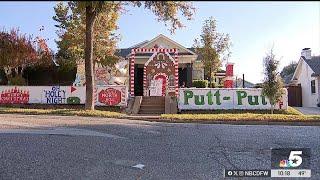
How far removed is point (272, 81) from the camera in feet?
82.8

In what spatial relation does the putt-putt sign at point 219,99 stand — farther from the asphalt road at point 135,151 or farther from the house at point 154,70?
the asphalt road at point 135,151

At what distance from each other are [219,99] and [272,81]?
11.9ft

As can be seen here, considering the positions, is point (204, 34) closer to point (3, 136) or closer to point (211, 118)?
point (211, 118)

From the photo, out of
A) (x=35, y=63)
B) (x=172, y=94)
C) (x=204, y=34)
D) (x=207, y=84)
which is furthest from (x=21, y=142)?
(x=204, y=34)

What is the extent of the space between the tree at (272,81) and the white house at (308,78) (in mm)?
15201

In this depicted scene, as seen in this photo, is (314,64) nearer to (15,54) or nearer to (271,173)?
(15,54)

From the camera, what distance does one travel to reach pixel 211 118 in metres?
19.2

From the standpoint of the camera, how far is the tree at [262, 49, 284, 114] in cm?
2512

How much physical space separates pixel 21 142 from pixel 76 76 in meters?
28.4

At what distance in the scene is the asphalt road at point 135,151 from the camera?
28.0 ft

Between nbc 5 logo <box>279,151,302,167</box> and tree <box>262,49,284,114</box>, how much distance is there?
1534 centimetres

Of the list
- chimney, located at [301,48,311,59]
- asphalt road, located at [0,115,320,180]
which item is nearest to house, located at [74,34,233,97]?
chimney, located at [301,48,311,59]

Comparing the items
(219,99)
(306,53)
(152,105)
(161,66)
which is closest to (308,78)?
(306,53)

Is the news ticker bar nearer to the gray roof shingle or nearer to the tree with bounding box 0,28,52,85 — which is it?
the tree with bounding box 0,28,52,85
